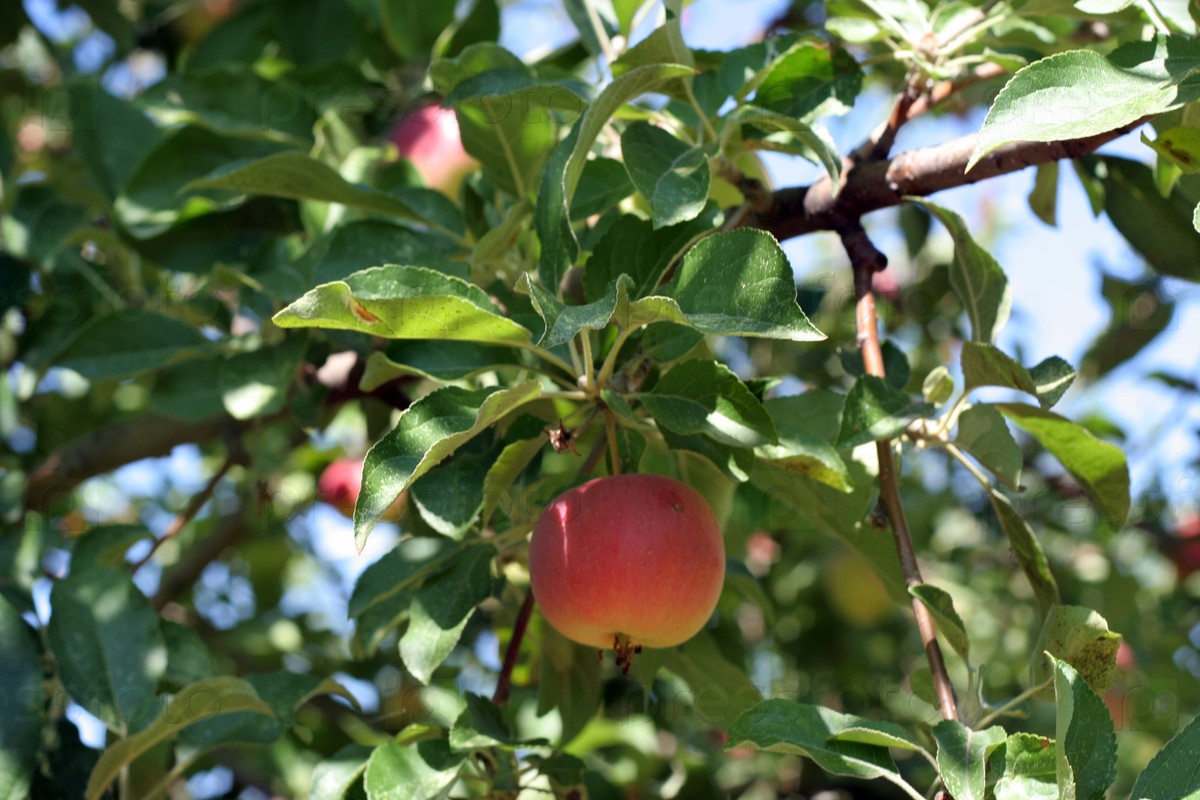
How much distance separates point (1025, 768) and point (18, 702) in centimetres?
93

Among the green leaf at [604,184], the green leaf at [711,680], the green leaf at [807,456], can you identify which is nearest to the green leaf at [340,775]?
the green leaf at [711,680]

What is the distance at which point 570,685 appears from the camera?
51.2 inches

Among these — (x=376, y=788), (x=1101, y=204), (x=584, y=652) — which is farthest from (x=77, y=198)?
(x=1101, y=204)

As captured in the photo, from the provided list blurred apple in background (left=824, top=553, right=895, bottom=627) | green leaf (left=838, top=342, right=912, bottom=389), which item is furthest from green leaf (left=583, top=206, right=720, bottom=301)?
blurred apple in background (left=824, top=553, right=895, bottom=627)

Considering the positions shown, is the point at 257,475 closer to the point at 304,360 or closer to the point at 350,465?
the point at 304,360

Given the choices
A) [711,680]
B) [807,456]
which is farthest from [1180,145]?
[711,680]

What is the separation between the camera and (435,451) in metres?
0.79

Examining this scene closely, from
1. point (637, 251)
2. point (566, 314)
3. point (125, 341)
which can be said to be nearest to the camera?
point (566, 314)

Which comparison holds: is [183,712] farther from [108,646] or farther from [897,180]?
[897,180]

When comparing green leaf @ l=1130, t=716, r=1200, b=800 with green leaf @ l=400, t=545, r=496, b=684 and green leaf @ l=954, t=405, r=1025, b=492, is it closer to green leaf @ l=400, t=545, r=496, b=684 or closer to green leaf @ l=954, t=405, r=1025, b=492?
green leaf @ l=954, t=405, r=1025, b=492

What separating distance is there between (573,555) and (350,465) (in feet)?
3.97

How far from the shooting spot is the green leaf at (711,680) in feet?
4.03

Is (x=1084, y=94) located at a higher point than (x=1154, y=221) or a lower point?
higher

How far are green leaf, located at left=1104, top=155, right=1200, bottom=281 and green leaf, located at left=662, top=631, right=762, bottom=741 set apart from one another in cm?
65
